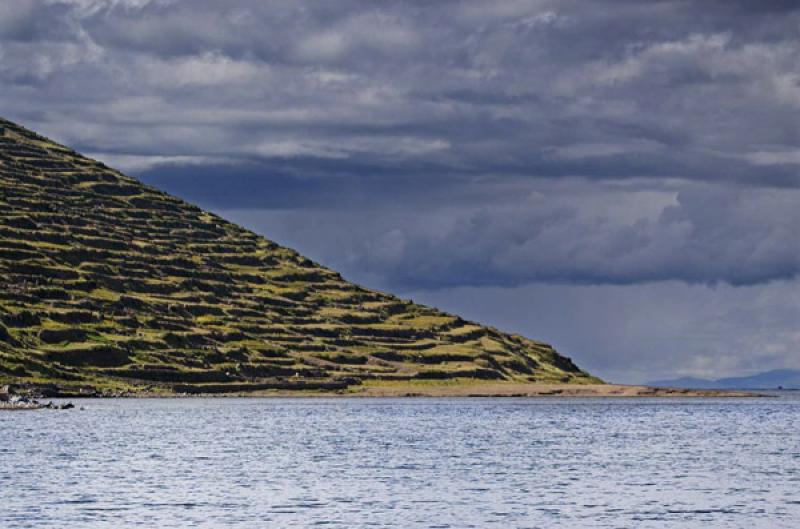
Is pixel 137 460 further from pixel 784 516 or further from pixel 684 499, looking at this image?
pixel 784 516

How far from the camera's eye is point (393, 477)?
95562 millimetres

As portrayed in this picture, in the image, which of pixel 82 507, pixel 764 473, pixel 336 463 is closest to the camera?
pixel 82 507

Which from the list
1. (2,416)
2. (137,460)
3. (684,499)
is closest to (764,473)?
(684,499)

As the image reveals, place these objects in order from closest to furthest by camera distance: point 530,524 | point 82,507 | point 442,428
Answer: point 530,524 < point 82,507 < point 442,428

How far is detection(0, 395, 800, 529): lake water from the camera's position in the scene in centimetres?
7200

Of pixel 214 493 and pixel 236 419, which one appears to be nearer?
pixel 214 493

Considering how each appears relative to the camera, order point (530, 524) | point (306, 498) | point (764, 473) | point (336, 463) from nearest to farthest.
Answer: point (530, 524) → point (306, 498) → point (764, 473) → point (336, 463)

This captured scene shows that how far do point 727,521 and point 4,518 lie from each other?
38592mm

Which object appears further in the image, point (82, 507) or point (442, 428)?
point (442, 428)

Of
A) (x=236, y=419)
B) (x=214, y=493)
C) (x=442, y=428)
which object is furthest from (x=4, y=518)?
(x=236, y=419)

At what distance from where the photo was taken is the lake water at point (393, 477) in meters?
72.0

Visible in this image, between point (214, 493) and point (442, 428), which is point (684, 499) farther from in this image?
point (442, 428)

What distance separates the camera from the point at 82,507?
75.9 meters

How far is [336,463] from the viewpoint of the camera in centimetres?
10894
